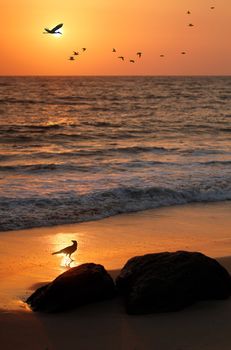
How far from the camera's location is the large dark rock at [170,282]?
25.0 ft

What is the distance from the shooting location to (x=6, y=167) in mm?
22391

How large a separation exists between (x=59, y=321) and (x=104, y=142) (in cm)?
2520

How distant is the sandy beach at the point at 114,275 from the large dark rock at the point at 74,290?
14cm

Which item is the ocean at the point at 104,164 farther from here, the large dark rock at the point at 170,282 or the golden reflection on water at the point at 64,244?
the large dark rock at the point at 170,282

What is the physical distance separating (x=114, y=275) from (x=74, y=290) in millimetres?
1631

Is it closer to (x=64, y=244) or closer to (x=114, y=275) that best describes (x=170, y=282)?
(x=114, y=275)

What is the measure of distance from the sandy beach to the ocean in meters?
1.03

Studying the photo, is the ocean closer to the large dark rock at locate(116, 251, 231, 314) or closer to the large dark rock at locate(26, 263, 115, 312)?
the large dark rock at locate(26, 263, 115, 312)

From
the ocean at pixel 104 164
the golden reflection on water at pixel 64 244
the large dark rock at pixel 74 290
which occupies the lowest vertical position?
the ocean at pixel 104 164

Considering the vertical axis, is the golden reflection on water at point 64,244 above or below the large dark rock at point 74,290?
below

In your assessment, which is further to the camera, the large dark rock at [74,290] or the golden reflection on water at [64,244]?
the golden reflection on water at [64,244]

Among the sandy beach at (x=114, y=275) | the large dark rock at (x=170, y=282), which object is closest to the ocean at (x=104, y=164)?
the sandy beach at (x=114, y=275)

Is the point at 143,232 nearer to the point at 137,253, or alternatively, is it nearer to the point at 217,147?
the point at 137,253

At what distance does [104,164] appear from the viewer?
77.8 ft
